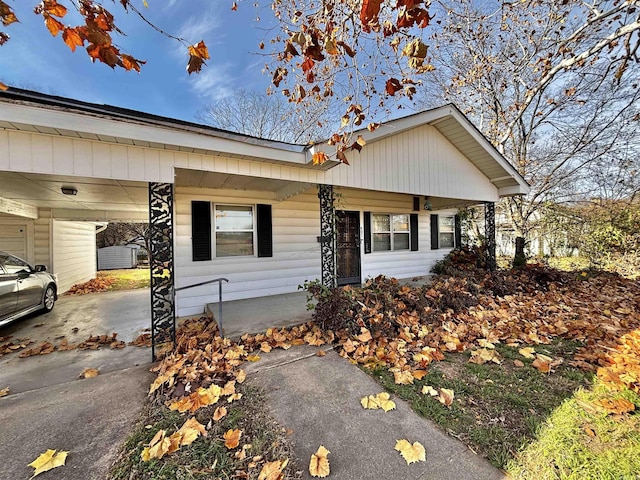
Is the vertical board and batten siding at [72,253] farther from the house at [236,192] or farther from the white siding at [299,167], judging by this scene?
the white siding at [299,167]

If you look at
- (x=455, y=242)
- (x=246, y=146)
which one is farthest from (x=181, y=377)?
(x=455, y=242)

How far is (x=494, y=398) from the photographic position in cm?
263

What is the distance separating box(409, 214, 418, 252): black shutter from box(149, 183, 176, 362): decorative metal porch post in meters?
7.27

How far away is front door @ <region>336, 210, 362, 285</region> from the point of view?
25.2 feet

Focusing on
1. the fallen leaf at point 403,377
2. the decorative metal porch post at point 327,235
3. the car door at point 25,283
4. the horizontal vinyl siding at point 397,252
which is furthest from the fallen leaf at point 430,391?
the car door at point 25,283

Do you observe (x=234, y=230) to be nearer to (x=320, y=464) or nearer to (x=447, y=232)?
(x=320, y=464)

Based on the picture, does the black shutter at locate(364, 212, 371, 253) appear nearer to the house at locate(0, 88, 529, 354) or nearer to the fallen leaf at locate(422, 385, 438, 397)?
the house at locate(0, 88, 529, 354)

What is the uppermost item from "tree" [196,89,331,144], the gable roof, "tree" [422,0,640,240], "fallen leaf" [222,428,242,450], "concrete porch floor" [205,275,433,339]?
"tree" [196,89,331,144]

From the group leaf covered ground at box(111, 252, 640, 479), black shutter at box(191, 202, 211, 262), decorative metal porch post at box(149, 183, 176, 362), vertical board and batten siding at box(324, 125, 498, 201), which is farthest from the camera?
vertical board and batten siding at box(324, 125, 498, 201)

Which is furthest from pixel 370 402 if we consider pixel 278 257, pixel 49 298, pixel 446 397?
pixel 49 298

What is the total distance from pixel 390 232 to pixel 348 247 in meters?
1.67

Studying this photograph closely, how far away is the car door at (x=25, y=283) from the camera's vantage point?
5176 mm

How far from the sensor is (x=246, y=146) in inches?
167

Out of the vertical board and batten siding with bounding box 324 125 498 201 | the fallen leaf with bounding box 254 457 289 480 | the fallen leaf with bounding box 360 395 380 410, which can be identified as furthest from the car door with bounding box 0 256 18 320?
the fallen leaf with bounding box 360 395 380 410
